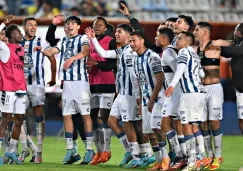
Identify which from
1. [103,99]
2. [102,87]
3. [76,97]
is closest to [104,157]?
[103,99]

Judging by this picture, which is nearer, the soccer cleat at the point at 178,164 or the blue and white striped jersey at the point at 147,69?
the soccer cleat at the point at 178,164

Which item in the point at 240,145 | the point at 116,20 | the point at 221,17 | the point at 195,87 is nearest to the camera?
the point at 195,87

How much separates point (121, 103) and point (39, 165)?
170 centimetres

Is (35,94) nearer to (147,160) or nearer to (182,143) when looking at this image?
(147,160)

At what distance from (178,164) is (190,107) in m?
0.97

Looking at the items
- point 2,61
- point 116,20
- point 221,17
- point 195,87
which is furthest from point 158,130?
point 221,17

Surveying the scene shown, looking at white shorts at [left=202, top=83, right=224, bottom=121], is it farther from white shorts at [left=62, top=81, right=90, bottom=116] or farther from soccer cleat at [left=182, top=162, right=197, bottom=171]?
white shorts at [left=62, top=81, right=90, bottom=116]

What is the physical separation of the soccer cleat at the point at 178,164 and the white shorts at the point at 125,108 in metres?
1.21

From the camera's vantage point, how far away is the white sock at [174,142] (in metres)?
14.3

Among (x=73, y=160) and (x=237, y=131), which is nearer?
(x=73, y=160)

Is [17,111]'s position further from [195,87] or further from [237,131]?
[237,131]

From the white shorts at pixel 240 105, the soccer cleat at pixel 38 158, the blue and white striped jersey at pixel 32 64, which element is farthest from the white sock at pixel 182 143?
the blue and white striped jersey at pixel 32 64

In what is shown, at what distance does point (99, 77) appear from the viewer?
1616 centimetres

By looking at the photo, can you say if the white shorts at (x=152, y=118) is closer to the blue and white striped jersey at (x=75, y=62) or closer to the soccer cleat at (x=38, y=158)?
the blue and white striped jersey at (x=75, y=62)
